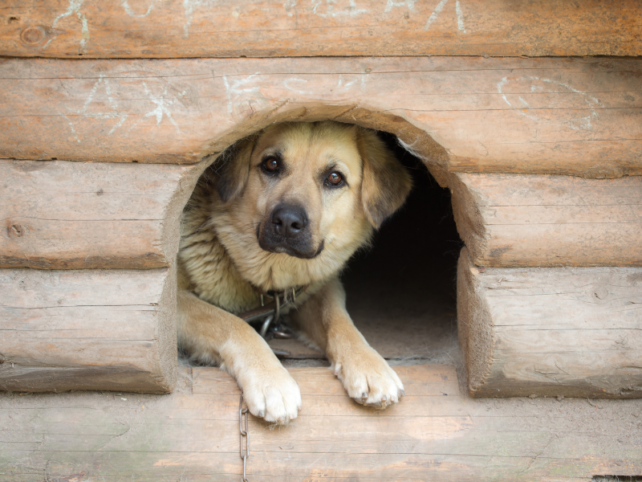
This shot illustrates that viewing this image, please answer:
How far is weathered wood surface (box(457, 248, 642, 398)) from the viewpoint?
87.1 inches

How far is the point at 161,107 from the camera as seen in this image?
2035mm

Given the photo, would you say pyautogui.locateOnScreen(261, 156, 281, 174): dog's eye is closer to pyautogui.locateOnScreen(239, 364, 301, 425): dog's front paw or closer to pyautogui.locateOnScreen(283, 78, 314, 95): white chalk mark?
pyautogui.locateOnScreen(283, 78, 314, 95): white chalk mark

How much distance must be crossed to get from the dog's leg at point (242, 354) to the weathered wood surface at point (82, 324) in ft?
1.36

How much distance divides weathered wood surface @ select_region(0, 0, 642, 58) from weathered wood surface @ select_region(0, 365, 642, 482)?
1569 mm

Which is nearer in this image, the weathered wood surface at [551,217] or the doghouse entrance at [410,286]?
the weathered wood surface at [551,217]

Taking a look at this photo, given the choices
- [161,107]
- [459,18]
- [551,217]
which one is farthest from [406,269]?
[161,107]

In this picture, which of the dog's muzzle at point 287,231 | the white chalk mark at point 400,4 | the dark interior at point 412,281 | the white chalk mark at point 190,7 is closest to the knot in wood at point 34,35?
the white chalk mark at point 190,7

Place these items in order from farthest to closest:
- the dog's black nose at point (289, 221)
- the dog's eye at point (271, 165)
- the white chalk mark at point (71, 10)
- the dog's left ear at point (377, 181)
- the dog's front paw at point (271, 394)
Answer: the dog's left ear at point (377, 181)
the dog's eye at point (271, 165)
the dog's black nose at point (289, 221)
the dog's front paw at point (271, 394)
the white chalk mark at point (71, 10)

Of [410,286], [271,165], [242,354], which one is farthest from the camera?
[410,286]

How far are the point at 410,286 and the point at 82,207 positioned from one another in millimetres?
2894

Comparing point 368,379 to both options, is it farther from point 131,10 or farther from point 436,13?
point 131,10

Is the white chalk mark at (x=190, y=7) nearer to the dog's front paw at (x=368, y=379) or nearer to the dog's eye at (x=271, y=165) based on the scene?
the dog's eye at (x=271, y=165)

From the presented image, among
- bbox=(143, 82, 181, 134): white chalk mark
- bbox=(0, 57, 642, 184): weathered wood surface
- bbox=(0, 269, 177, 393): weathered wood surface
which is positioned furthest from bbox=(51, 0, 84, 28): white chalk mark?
bbox=(0, 269, 177, 393): weathered wood surface

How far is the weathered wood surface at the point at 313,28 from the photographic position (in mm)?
1977
